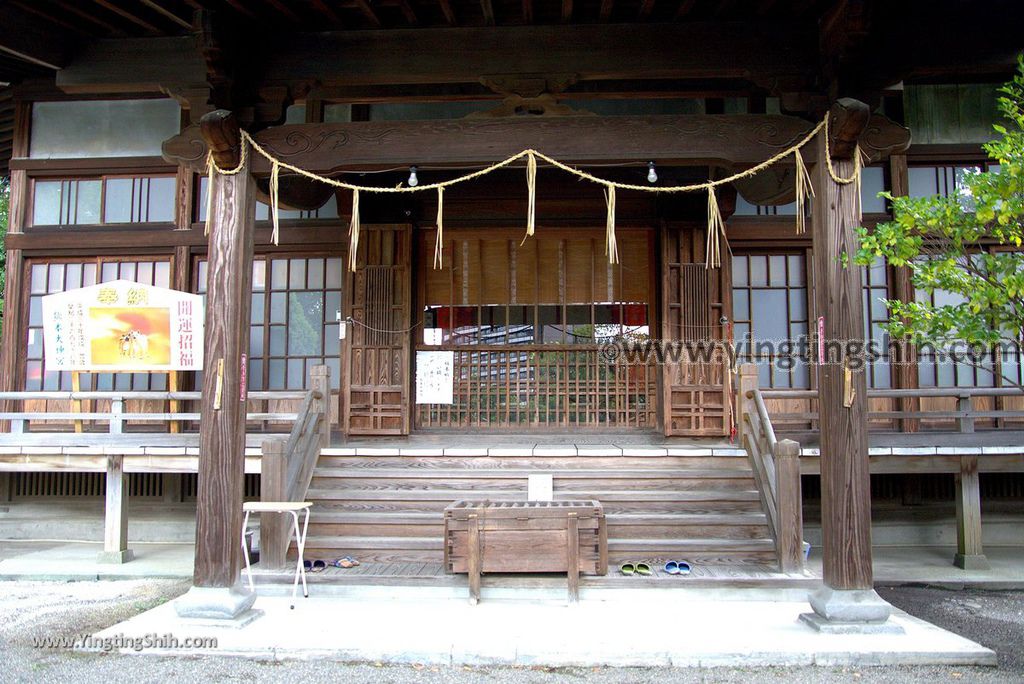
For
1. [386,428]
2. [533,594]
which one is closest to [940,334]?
[533,594]

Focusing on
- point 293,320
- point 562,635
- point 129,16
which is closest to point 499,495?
point 562,635

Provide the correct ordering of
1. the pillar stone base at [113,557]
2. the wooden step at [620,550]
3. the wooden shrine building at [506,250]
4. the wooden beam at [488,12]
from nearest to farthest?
the wooden beam at [488,12] → the wooden shrine building at [506,250] → the wooden step at [620,550] → the pillar stone base at [113,557]

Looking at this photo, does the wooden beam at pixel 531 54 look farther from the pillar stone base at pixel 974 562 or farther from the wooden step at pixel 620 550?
the pillar stone base at pixel 974 562

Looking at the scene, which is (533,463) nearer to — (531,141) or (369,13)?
(531,141)

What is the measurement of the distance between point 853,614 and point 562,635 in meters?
2.15

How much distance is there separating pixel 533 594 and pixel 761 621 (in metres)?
1.86

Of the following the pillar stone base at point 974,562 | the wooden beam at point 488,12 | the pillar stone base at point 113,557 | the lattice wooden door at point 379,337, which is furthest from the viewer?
the lattice wooden door at point 379,337

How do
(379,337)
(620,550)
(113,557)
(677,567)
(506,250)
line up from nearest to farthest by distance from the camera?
(677,567) → (620,550) → (113,557) → (379,337) → (506,250)

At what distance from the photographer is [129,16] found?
20.6 feet

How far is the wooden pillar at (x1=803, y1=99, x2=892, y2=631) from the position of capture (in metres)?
5.79

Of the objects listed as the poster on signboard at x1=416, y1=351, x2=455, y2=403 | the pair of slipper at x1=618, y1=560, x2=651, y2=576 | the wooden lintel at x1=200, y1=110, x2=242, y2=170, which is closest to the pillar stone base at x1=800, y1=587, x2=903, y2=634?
the pair of slipper at x1=618, y1=560, x2=651, y2=576

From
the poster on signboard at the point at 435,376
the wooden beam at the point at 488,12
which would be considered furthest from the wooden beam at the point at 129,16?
the poster on signboard at the point at 435,376

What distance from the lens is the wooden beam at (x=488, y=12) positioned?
6.07 meters

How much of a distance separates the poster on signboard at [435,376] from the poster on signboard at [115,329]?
2.82m
